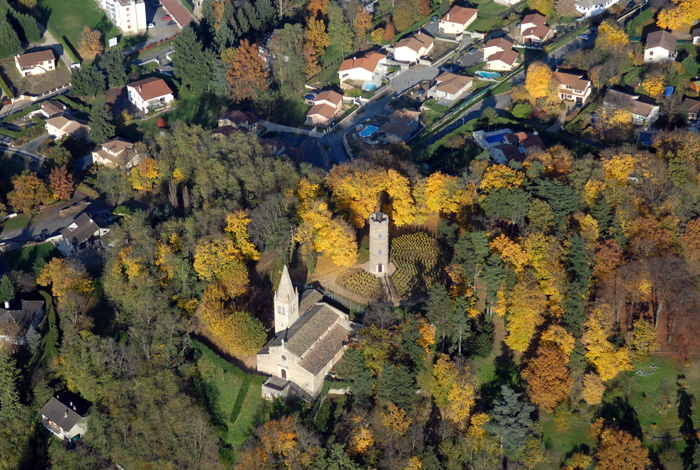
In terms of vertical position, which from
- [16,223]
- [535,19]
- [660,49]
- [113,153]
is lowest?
[16,223]

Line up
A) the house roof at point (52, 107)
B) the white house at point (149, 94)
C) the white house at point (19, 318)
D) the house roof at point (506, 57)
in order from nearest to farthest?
the white house at point (19, 318)
the house roof at point (506, 57)
the house roof at point (52, 107)
the white house at point (149, 94)

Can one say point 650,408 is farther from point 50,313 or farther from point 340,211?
point 50,313

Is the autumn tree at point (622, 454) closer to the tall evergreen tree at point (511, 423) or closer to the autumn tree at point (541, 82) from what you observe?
the tall evergreen tree at point (511, 423)

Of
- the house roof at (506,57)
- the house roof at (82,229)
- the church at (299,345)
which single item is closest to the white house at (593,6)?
the house roof at (506,57)

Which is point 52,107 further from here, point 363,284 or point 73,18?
point 363,284

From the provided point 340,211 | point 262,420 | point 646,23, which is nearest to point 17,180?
point 340,211

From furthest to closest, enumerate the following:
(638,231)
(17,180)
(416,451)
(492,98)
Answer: (492,98) < (17,180) < (638,231) < (416,451)

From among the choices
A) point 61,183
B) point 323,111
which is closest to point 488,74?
point 323,111
